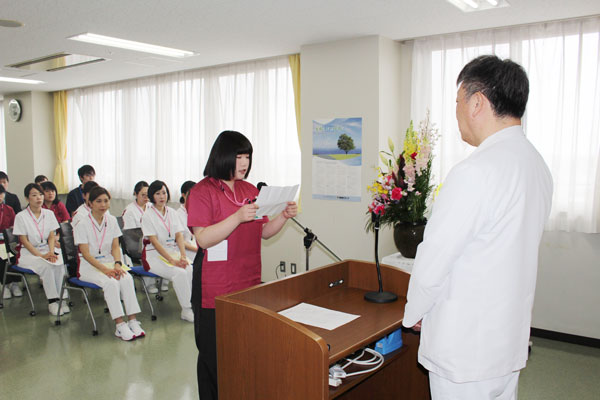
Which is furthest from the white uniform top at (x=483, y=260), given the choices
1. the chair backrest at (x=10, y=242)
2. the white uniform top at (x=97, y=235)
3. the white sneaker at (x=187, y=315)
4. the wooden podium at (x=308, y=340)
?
the chair backrest at (x=10, y=242)

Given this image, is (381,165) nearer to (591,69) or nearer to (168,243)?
(591,69)

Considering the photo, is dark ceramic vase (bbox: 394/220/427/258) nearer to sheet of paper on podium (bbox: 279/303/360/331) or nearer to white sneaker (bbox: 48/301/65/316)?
sheet of paper on podium (bbox: 279/303/360/331)

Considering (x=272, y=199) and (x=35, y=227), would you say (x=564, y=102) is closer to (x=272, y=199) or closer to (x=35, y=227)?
(x=272, y=199)

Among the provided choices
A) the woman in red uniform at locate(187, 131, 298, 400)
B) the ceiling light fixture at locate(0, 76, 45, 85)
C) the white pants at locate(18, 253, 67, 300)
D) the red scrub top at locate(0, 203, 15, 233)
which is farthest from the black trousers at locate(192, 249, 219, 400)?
the ceiling light fixture at locate(0, 76, 45, 85)

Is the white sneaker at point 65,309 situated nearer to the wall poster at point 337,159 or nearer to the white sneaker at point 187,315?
the white sneaker at point 187,315

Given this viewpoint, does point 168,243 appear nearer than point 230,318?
No

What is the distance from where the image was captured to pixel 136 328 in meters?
4.43

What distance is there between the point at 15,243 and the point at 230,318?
449 centimetres

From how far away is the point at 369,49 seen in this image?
4.70m

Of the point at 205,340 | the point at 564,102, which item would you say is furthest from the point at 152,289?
the point at 564,102

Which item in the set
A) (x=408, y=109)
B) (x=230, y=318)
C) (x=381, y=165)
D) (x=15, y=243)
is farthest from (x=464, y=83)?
(x=15, y=243)

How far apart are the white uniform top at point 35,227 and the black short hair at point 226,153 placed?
3824mm

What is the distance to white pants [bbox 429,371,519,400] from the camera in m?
1.49

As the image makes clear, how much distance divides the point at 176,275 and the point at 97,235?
880 millimetres
